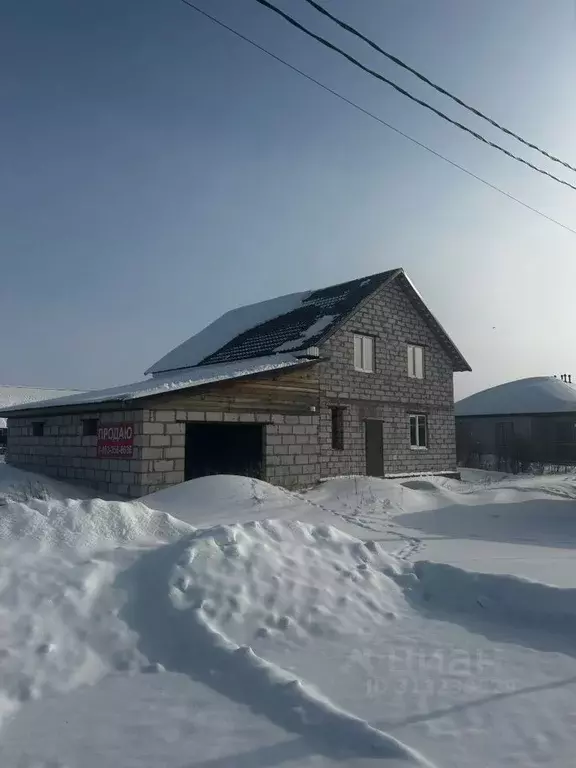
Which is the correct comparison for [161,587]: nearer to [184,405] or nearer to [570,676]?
[570,676]

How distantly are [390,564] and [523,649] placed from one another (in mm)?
2098

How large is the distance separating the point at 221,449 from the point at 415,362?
7.62m

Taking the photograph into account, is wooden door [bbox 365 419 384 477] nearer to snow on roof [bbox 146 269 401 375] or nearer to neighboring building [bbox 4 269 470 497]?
neighboring building [bbox 4 269 470 497]

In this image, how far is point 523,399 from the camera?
33.8m

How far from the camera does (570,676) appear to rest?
4.77 meters

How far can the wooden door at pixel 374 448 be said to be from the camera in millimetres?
19906

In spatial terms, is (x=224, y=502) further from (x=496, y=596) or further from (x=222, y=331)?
(x=222, y=331)

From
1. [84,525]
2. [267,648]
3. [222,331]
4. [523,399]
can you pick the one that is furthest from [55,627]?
[523,399]

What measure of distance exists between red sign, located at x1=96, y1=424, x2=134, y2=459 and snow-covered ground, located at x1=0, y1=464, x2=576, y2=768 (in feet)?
18.1

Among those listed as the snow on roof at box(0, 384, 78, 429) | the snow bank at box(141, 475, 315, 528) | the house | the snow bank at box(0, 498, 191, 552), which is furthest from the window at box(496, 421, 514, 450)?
the snow on roof at box(0, 384, 78, 429)

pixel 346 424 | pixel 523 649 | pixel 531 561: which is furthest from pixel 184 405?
pixel 523 649

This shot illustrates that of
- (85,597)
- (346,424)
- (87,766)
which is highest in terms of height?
(346,424)

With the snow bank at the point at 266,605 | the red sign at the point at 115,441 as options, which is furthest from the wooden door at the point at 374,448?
the snow bank at the point at 266,605

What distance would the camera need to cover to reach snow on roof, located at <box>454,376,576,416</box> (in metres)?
32.3
